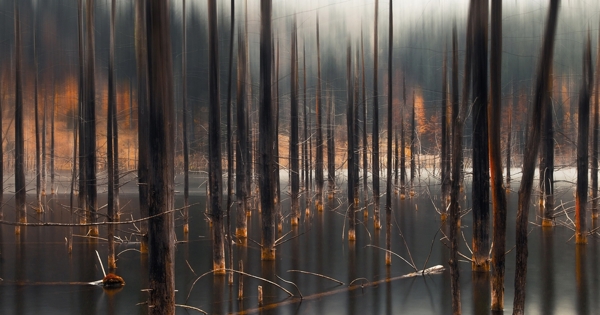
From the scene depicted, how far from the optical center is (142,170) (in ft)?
54.6

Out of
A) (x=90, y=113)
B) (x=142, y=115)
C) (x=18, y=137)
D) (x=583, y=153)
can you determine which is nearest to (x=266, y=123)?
(x=142, y=115)

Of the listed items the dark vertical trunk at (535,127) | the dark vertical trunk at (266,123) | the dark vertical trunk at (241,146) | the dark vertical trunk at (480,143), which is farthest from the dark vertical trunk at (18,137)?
the dark vertical trunk at (535,127)

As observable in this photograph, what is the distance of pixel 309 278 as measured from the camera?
15.6 m

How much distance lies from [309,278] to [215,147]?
357cm

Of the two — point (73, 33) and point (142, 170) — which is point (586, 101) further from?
point (73, 33)

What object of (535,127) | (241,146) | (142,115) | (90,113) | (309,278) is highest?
(90,113)

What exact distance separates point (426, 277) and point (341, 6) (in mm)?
31848

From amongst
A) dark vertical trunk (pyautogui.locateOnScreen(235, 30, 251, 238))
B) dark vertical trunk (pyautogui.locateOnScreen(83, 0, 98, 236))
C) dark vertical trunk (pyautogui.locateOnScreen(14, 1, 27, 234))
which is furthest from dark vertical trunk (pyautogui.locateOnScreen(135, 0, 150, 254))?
dark vertical trunk (pyautogui.locateOnScreen(14, 1, 27, 234))

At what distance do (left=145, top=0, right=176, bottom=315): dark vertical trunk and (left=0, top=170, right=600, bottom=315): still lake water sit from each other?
4.30 meters

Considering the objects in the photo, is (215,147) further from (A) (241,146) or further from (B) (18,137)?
(B) (18,137)

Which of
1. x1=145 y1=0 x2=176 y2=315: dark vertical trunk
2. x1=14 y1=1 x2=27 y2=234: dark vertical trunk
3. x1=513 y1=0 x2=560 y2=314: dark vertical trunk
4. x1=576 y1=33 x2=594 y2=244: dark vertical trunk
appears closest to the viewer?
x1=145 y1=0 x2=176 y2=315: dark vertical trunk

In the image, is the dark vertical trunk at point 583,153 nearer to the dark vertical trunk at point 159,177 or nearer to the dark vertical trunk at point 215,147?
the dark vertical trunk at point 215,147

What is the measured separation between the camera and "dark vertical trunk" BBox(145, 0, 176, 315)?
8.20 metres

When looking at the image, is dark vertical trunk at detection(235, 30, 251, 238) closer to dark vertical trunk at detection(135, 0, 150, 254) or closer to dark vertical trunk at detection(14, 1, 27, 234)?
→ dark vertical trunk at detection(135, 0, 150, 254)
